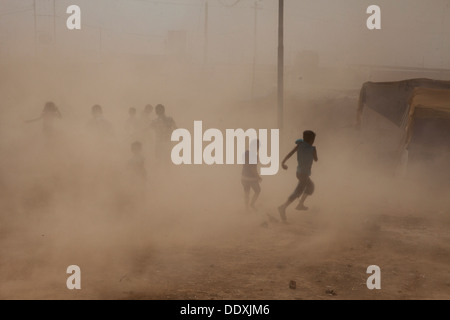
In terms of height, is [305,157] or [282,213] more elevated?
[305,157]

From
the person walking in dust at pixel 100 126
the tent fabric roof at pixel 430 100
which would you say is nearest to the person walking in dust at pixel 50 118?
the person walking in dust at pixel 100 126

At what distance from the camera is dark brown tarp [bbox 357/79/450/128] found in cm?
1742

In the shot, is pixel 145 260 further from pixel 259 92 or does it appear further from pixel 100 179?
pixel 259 92

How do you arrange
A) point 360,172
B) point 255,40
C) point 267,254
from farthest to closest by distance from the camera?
point 255,40 → point 360,172 → point 267,254

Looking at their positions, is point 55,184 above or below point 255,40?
below

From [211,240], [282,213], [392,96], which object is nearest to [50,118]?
[282,213]

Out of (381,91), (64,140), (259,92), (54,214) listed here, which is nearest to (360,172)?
(381,91)

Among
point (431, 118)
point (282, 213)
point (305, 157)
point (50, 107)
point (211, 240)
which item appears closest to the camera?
point (211, 240)

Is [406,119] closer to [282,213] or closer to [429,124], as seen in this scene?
[429,124]

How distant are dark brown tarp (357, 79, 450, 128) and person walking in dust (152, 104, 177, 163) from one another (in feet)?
23.3

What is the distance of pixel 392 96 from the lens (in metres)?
17.7

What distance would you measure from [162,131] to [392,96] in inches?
306

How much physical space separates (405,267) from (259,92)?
40275 millimetres

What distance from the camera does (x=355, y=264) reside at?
7.91 meters
